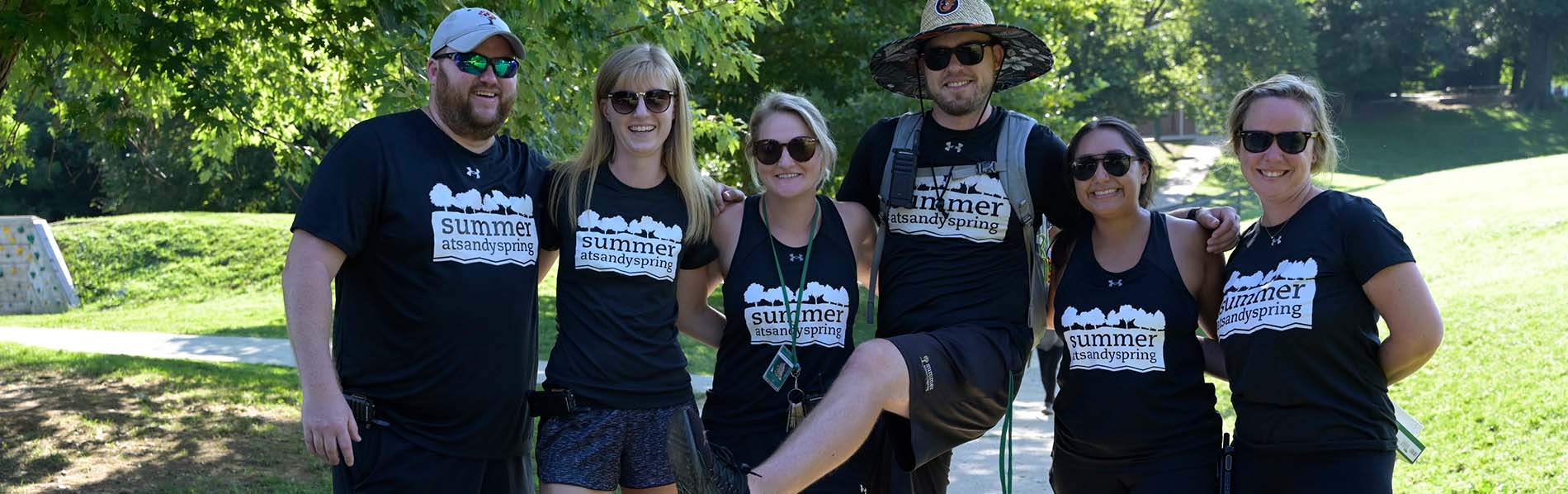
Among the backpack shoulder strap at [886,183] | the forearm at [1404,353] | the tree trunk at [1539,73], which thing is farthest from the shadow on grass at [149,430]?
the tree trunk at [1539,73]

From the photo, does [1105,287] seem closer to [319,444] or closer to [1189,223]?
[1189,223]

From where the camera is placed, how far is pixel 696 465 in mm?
3666

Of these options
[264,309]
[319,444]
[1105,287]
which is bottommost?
[264,309]

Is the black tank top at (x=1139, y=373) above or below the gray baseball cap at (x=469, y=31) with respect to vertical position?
below

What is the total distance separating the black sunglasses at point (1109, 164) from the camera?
425 centimetres

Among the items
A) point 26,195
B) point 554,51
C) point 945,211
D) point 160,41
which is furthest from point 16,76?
point 26,195

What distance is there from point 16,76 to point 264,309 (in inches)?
370

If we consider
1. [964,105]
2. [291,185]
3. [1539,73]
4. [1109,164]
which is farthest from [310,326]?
[1539,73]

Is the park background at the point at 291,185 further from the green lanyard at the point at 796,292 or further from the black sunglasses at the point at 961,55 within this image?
the green lanyard at the point at 796,292

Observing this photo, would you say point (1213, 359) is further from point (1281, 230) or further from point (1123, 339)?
point (1281, 230)

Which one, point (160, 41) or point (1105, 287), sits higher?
point (160, 41)

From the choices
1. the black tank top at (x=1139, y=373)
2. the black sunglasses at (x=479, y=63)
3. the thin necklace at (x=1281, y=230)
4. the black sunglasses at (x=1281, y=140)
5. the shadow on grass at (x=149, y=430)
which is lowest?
the shadow on grass at (x=149, y=430)

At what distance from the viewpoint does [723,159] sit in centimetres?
1548

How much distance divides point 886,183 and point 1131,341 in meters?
1.04
